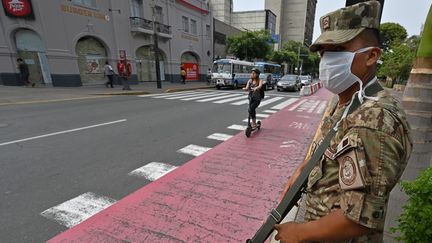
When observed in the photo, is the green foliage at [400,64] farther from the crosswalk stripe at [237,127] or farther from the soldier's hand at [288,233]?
the soldier's hand at [288,233]

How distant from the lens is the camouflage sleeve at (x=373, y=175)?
944 millimetres

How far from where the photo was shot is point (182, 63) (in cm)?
2800

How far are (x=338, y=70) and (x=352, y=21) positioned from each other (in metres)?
0.23

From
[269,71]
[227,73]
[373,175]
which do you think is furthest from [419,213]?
[269,71]

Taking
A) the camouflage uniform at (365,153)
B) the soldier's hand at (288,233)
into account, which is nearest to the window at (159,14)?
the camouflage uniform at (365,153)

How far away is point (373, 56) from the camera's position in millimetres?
1141

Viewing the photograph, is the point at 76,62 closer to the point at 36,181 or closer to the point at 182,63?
the point at 182,63

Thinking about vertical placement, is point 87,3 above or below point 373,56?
above

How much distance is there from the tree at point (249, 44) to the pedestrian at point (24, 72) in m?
22.2

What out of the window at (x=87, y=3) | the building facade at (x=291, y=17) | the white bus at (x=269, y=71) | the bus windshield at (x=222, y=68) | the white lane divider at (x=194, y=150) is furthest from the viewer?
the building facade at (x=291, y=17)

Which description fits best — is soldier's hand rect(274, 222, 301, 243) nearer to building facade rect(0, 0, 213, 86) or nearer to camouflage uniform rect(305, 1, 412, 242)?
camouflage uniform rect(305, 1, 412, 242)

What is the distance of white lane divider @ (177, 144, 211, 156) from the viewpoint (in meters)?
5.09

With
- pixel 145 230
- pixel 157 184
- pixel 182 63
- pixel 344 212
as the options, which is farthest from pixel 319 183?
pixel 182 63

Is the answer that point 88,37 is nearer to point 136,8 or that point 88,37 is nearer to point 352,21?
point 136,8
